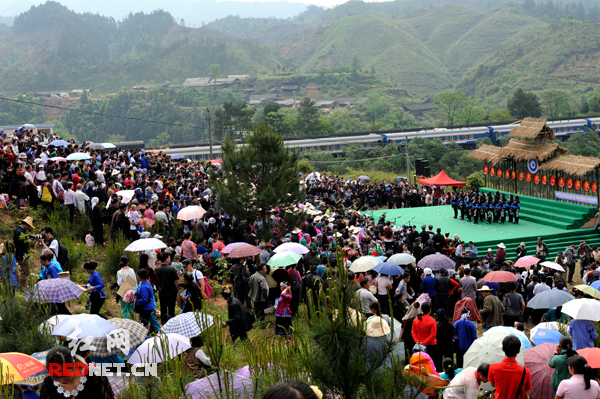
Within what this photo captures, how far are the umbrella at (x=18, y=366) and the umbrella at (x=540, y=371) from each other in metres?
4.71

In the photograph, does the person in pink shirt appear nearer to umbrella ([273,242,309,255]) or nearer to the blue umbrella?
the blue umbrella

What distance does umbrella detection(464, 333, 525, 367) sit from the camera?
18.6 ft

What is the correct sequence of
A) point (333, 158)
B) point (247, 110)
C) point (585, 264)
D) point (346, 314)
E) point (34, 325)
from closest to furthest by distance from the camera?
1. point (346, 314)
2. point (34, 325)
3. point (585, 264)
4. point (333, 158)
5. point (247, 110)

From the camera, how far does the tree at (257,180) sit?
43.7 ft

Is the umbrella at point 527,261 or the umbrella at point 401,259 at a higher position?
the umbrella at point 401,259

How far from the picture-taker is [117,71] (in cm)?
13038

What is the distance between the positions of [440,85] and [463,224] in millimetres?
123155

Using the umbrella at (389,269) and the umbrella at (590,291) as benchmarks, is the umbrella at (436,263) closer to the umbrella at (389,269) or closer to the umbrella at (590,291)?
the umbrella at (389,269)

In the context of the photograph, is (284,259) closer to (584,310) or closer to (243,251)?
(243,251)

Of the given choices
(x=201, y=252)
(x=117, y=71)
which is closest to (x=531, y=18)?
(x=117, y=71)

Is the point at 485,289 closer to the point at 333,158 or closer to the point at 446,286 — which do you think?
the point at 446,286

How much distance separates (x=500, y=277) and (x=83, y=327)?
7.43 m

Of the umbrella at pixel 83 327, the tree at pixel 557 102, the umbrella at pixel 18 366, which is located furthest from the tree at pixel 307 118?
the umbrella at pixel 18 366

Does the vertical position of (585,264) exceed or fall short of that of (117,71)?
it falls short
